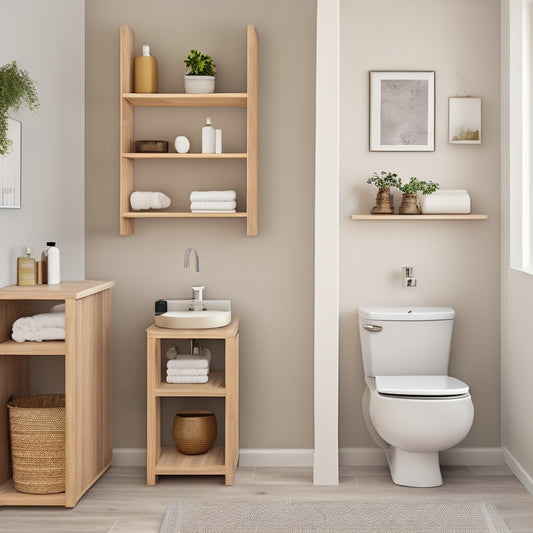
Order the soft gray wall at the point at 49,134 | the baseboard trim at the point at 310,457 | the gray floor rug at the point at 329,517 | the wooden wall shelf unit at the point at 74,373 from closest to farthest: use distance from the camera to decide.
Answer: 1. the gray floor rug at the point at 329,517
2. the wooden wall shelf unit at the point at 74,373
3. the soft gray wall at the point at 49,134
4. the baseboard trim at the point at 310,457

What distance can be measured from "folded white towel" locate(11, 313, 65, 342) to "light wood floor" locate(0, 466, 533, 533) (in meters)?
0.74

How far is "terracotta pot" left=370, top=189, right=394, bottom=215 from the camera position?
3.85 metres

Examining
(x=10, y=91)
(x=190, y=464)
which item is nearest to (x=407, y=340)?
(x=190, y=464)

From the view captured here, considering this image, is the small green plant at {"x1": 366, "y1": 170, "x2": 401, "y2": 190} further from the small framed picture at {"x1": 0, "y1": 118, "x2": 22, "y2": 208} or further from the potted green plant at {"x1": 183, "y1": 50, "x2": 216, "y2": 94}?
the small framed picture at {"x1": 0, "y1": 118, "x2": 22, "y2": 208}

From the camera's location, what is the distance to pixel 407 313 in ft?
12.5

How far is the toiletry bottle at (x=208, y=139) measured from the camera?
3.79 m

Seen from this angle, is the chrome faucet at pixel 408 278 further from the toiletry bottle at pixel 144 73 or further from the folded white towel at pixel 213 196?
the toiletry bottle at pixel 144 73

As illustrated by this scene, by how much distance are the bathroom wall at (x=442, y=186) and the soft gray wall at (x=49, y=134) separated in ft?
4.45

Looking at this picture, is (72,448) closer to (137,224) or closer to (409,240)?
(137,224)

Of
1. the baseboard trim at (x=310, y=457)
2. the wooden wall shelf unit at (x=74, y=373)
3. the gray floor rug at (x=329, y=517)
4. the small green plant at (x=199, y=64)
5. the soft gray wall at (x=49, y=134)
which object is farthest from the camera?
the baseboard trim at (x=310, y=457)

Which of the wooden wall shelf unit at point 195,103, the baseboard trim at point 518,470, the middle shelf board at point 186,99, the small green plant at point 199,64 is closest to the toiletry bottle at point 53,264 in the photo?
the wooden wall shelf unit at point 195,103

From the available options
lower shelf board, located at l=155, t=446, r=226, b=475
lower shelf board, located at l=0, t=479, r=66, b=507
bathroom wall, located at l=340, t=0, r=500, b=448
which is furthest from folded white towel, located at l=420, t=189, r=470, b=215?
lower shelf board, located at l=0, t=479, r=66, b=507

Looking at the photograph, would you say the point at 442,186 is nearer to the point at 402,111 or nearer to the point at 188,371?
the point at 402,111

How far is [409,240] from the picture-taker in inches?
157
